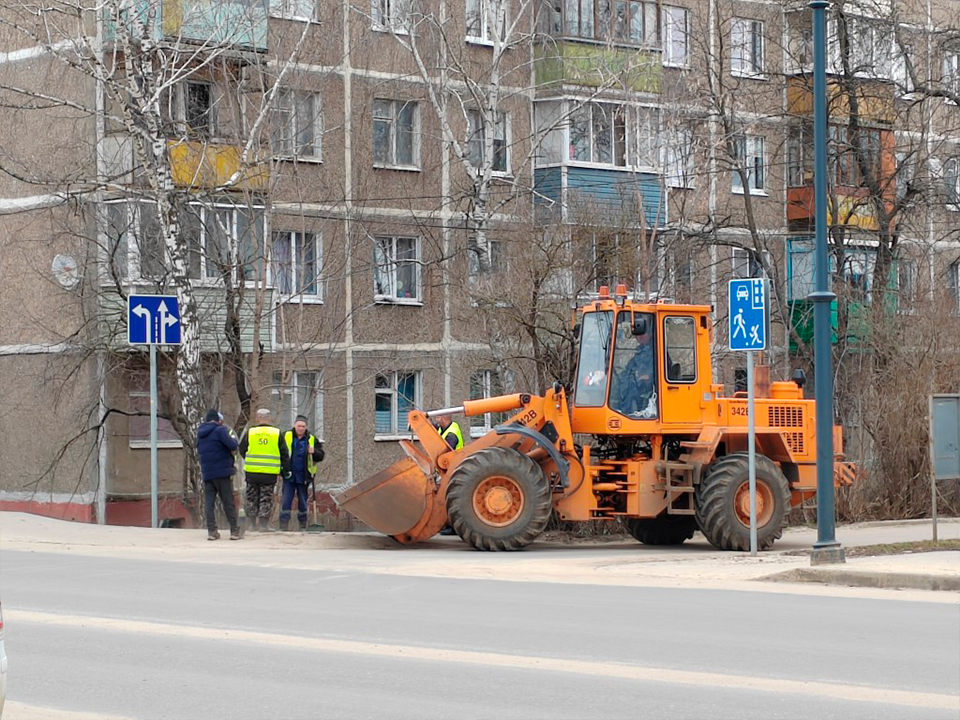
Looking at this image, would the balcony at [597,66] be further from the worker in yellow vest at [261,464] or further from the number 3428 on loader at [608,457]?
the number 3428 on loader at [608,457]

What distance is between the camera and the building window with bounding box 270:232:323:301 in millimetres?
32875

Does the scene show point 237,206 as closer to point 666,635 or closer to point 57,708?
point 666,635

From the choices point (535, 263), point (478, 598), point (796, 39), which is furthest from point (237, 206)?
point (478, 598)

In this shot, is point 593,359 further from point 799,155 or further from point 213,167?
point 799,155

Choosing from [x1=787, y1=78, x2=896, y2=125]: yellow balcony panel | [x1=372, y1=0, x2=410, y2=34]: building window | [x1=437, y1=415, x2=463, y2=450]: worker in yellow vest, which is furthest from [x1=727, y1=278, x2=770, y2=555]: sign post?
[x1=372, y1=0, x2=410, y2=34]: building window

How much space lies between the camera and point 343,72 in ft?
Answer: 126

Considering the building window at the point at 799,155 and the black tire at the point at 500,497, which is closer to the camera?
the black tire at the point at 500,497

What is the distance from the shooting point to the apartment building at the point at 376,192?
94.4 ft

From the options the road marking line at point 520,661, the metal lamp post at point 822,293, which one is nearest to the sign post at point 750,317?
the metal lamp post at point 822,293

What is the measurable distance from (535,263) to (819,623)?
12.8m

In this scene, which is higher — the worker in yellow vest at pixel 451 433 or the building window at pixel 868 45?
the building window at pixel 868 45

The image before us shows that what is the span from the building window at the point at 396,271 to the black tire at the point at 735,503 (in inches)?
725

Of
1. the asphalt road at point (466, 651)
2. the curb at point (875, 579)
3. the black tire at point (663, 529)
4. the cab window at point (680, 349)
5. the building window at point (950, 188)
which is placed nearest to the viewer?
the asphalt road at point (466, 651)

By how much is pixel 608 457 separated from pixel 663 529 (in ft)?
5.63
